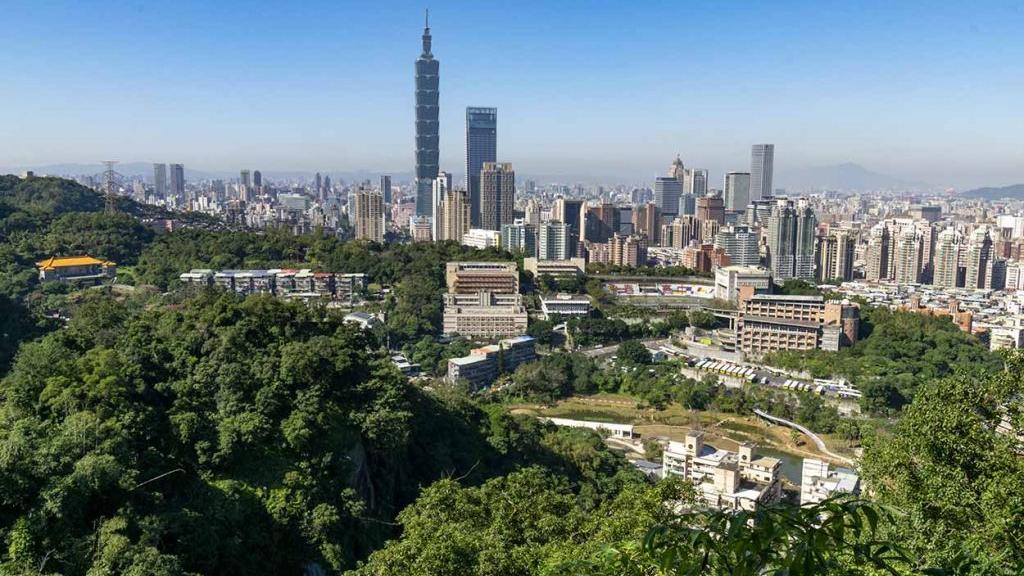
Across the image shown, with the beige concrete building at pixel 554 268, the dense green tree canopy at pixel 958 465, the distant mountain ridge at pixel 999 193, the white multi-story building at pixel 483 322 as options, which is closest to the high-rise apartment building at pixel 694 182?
the beige concrete building at pixel 554 268

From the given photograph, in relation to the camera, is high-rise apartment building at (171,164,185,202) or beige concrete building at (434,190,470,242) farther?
high-rise apartment building at (171,164,185,202)

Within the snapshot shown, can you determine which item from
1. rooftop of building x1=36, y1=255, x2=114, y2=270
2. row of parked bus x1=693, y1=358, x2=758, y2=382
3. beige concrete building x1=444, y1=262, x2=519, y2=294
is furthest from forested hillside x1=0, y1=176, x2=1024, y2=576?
beige concrete building x1=444, y1=262, x2=519, y2=294

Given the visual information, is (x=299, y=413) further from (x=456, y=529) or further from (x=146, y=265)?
(x=146, y=265)

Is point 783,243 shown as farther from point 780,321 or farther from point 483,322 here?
point 483,322

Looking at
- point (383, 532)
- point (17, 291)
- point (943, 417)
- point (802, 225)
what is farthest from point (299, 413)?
point (802, 225)

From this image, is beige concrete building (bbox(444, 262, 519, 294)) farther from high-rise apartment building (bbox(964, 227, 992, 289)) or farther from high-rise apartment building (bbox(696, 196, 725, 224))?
high-rise apartment building (bbox(696, 196, 725, 224))

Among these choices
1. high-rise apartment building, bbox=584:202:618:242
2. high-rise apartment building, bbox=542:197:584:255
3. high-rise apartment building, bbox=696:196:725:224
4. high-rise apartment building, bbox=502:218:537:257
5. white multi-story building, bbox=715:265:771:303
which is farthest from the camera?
high-rise apartment building, bbox=696:196:725:224
